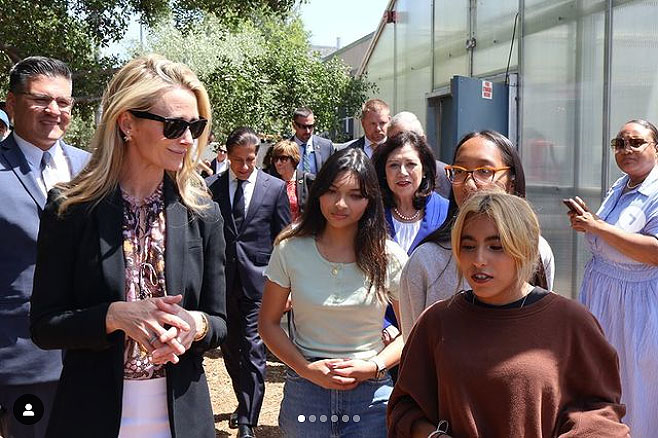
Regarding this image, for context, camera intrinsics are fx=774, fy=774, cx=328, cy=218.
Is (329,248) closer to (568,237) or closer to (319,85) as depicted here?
(568,237)

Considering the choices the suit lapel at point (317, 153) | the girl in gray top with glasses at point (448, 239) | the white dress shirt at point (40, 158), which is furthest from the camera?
the suit lapel at point (317, 153)

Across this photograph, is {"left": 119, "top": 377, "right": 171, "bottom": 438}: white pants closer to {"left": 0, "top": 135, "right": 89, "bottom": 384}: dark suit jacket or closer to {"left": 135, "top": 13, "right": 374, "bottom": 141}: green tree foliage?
{"left": 0, "top": 135, "right": 89, "bottom": 384}: dark suit jacket

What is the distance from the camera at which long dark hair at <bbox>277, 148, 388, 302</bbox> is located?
10.5ft

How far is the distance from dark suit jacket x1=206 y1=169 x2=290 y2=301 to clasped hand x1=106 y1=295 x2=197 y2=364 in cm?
385

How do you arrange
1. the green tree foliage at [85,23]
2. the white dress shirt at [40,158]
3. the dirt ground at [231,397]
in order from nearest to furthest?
the white dress shirt at [40,158] → the dirt ground at [231,397] → the green tree foliage at [85,23]

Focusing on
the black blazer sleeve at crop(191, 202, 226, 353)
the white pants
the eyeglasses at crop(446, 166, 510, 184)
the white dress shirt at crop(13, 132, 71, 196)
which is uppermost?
the white dress shirt at crop(13, 132, 71, 196)

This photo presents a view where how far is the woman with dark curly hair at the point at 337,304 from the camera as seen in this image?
3086mm

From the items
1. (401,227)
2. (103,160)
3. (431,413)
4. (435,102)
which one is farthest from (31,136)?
(435,102)

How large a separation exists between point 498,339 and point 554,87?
6.09 metres

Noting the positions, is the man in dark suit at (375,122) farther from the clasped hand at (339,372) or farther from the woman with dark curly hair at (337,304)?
the clasped hand at (339,372)

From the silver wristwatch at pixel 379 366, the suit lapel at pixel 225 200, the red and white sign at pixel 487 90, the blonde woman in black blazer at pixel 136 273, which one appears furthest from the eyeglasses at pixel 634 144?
the red and white sign at pixel 487 90

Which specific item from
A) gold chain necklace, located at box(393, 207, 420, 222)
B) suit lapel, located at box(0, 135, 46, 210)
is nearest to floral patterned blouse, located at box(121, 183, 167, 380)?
suit lapel, located at box(0, 135, 46, 210)

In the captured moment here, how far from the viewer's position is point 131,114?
2.29 meters

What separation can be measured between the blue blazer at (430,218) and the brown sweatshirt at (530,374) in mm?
1547
